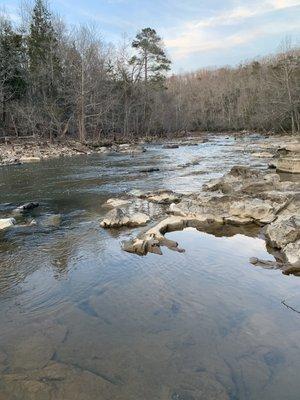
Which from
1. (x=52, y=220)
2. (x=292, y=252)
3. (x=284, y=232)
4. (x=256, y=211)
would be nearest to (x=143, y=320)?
(x=292, y=252)

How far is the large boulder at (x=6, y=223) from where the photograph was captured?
9.34 m

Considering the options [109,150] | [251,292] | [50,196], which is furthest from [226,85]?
[251,292]

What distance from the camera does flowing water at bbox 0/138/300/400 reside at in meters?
3.77

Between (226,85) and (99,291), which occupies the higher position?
(226,85)

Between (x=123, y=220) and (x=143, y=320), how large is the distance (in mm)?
4458

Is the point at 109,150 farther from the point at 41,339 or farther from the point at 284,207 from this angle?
the point at 41,339

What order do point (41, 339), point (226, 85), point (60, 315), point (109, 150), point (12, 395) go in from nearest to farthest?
point (12, 395) → point (41, 339) → point (60, 315) → point (109, 150) → point (226, 85)

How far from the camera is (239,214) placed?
362 inches

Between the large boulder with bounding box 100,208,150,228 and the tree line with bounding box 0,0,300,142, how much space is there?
2703 centimetres

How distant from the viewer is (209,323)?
480cm

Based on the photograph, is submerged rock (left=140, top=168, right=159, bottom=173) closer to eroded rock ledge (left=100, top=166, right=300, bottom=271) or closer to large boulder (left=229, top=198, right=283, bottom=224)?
eroded rock ledge (left=100, top=166, right=300, bottom=271)

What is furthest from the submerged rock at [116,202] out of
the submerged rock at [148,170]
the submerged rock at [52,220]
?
the submerged rock at [148,170]

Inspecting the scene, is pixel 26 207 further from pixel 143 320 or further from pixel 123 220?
pixel 143 320

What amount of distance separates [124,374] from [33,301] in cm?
210
